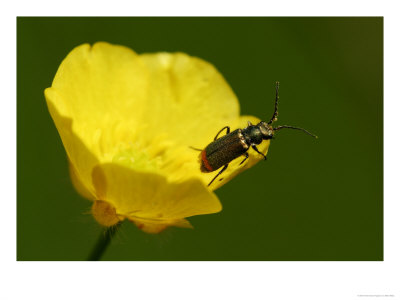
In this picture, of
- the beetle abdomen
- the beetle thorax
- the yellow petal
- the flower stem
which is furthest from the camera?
the beetle thorax

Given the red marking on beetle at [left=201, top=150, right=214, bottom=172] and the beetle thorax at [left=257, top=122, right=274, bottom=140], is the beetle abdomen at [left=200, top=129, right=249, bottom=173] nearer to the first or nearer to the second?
the red marking on beetle at [left=201, top=150, right=214, bottom=172]

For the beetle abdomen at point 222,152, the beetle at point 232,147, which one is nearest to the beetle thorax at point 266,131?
the beetle at point 232,147

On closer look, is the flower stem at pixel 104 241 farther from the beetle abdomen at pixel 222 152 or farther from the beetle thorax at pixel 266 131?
the beetle thorax at pixel 266 131

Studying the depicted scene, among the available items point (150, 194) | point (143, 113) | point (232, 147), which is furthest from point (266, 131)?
point (150, 194)

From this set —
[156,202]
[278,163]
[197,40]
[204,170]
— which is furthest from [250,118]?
[197,40]

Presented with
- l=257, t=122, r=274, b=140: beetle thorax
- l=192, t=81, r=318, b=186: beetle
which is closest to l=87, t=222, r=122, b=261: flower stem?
l=192, t=81, r=318, b=186: beetle

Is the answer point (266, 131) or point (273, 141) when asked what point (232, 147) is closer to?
point (266, 131)

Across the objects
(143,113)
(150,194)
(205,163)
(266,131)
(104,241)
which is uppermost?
(143,113)
